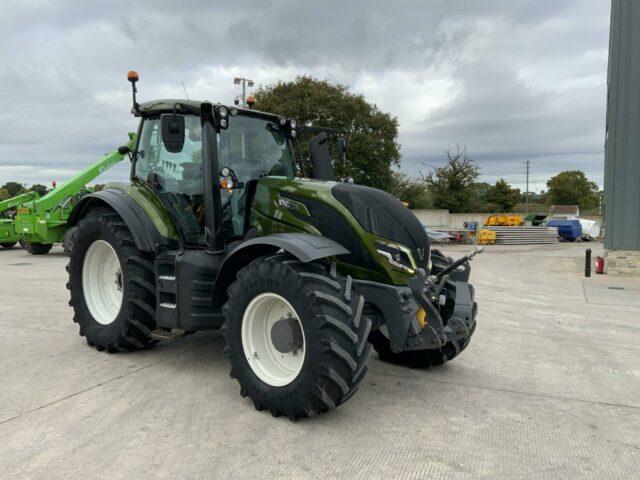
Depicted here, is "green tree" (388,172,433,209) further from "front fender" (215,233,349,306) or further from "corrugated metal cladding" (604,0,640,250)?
"front fender" (215,233,349,306)

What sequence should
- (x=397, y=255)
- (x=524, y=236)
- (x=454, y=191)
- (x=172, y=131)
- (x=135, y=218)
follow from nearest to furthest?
(x=397, y=255)
(x=172, y=131)
(x=135, y=218)
(x=524, y=236)
(x=454, y=191)

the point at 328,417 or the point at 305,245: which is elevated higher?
the point at 305,245

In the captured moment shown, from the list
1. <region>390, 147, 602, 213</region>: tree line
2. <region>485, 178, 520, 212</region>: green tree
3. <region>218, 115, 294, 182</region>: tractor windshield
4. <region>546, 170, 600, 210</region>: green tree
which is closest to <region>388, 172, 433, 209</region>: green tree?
<region>390, 147, 602, 213</region>: tree line

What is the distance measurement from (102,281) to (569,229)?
109 feet

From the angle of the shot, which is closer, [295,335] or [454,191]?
[295,335]

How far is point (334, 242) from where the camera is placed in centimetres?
383

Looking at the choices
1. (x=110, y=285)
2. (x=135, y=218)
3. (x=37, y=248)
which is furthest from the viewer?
(x=37, y=248)

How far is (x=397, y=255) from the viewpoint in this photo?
3.84 m

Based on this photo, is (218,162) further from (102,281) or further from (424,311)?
(424,311)

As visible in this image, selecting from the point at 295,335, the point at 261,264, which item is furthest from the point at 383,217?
the point at 295,335

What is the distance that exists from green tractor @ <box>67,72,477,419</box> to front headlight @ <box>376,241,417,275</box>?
11 millimetres

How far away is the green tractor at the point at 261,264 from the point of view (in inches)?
136

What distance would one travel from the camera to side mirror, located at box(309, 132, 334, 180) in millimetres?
5262

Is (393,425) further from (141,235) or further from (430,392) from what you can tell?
(141,235)
